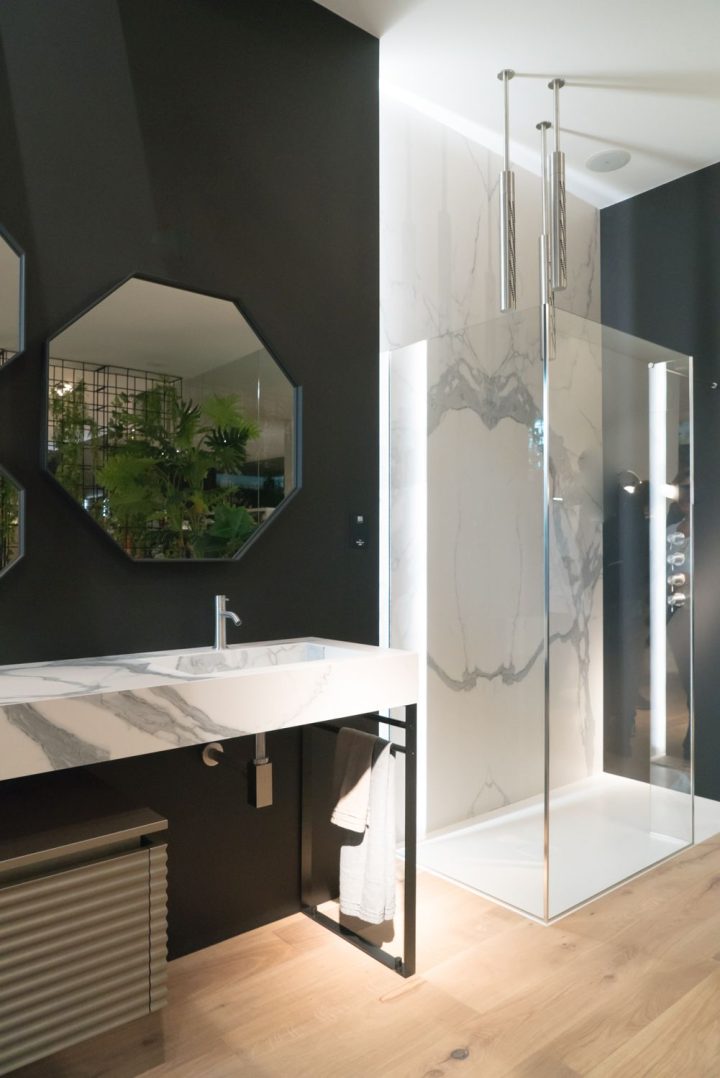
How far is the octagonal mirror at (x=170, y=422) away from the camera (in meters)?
2.00

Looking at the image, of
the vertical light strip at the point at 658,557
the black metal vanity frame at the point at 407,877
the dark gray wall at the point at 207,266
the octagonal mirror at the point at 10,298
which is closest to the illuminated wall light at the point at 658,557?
the vertical light strip at the point at 658,557

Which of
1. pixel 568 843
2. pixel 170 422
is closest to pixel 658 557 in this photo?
pixel 568 843

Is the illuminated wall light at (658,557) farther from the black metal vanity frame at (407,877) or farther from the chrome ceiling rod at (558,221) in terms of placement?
the black metal vanity frame at (407,877)

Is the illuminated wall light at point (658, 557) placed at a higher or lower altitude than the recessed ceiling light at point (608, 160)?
lower

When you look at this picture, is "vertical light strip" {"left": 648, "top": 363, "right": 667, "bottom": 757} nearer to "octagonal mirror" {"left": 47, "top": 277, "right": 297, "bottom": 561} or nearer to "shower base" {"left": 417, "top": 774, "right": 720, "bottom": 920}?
"shower base" {"left": 417, "top": 774, "right": 720, "bottom": 920}

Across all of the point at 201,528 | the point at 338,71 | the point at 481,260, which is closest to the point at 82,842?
the point at 201,528

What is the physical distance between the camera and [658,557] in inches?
119

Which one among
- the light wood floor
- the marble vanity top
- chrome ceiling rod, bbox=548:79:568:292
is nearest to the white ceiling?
chrome ceiling rod, bbox=548:79:568:292

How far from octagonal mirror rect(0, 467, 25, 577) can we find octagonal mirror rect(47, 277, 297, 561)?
0.10 meters

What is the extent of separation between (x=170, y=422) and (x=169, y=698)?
85cm

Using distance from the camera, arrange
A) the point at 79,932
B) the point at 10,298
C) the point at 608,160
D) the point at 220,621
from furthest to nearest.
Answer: the point at 608,160 < the point at 220,621 < the point at 10,298 < the point at 79,932

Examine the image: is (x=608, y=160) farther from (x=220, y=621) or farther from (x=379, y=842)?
(x=379, y=842)

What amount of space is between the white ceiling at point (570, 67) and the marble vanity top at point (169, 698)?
2082 mm

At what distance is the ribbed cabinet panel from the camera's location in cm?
146
